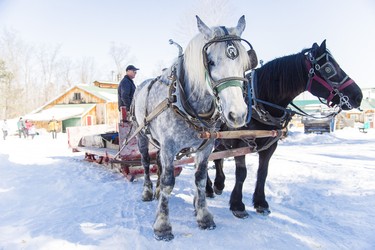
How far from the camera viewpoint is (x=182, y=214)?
134 inches

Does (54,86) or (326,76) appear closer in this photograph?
(326,76)

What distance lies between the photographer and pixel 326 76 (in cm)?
321

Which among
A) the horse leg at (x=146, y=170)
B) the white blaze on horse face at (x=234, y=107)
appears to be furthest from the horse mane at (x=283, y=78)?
the horse leg at (x=146, y=170)

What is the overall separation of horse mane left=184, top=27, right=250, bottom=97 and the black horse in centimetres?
113

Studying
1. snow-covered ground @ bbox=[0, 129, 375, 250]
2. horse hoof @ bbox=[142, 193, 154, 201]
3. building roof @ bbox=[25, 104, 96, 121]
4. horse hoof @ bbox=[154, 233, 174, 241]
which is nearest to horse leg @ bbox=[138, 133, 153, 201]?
horse hoof @ bbox=[142, 193, 154, 201]

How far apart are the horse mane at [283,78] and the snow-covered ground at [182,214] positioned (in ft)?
5.26

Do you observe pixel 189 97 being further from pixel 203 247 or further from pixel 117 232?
pixel 117 232

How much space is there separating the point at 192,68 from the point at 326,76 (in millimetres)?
1845

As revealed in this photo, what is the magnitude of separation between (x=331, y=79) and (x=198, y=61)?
191cm

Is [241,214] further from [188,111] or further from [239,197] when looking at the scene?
[188,111]

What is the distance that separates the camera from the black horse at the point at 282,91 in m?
3.21

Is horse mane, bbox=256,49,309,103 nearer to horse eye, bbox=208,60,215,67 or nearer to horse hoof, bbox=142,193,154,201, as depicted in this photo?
horse eye, bbox=208,60,215,67

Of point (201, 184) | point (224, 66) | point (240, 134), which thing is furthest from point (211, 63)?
point (201, 184)

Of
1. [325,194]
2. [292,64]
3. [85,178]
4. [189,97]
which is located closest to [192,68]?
[189,97]
